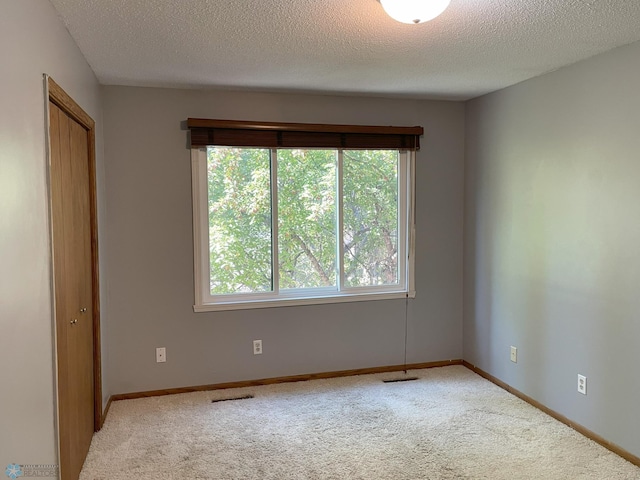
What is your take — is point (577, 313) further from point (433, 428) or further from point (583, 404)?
point (433, 428)

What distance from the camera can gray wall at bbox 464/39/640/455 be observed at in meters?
2.59

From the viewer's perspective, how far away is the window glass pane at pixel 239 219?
3.60 m

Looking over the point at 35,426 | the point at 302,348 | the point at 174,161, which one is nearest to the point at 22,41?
the point at 35,426

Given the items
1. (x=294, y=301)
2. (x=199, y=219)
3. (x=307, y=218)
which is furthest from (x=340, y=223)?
(x=199, y=219)

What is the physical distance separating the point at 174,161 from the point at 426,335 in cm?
252

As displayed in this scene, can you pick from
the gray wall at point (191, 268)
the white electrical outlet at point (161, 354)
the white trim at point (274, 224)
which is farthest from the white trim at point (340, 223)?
the white electrical outlet at point (161, 354)

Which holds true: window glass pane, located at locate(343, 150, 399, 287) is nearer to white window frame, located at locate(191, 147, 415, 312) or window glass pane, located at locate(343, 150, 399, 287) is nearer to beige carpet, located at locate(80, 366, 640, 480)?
white window frame, located at locate(191, 147, 415, 312)

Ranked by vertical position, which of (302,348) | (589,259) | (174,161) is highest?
(174,161)

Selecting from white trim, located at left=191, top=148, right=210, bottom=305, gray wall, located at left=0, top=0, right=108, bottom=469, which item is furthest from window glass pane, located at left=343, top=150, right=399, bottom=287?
gray wall, located at left=0, top=0, right=108, bottom=469

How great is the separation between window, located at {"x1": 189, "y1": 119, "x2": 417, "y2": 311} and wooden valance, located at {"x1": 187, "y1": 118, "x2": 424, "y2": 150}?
0.01 meters

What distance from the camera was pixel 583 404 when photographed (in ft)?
9.54

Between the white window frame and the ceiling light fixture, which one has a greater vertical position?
the ceiling light fixture

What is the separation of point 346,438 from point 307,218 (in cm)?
170

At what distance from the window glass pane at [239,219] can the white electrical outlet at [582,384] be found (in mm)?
2263
